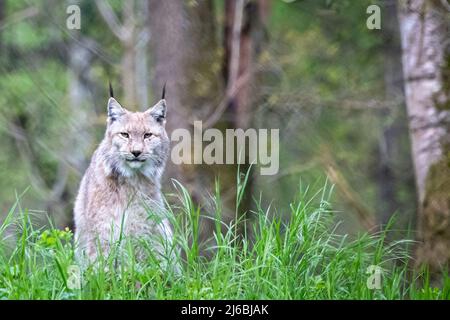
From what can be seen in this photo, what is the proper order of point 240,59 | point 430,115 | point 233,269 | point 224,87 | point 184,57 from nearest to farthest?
point 233,269, point 430,115, point 184,57, point 224,87, point 240,59

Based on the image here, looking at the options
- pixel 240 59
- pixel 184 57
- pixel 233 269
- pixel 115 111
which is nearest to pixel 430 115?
A: pixel 115 111

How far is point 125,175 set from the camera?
26.3ft

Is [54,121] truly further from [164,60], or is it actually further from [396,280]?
[396,280]

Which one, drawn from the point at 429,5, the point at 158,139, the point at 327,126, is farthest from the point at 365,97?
the point at 158,139

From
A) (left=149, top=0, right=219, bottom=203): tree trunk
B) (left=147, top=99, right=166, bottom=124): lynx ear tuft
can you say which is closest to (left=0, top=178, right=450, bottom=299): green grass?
(left=147, top=99, right=166, bottom=124): lynx ear tuft

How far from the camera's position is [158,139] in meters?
7.89

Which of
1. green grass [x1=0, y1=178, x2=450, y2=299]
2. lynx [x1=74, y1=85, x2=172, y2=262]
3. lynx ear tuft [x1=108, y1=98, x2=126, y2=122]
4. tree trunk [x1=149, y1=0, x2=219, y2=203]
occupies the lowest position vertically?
green grass [x1=0, y1=178, x2=450, y2=299]

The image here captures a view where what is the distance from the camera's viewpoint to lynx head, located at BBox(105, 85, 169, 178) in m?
7.80

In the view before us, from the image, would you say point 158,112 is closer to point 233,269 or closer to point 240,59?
point 233,269

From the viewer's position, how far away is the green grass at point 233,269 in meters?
6.11

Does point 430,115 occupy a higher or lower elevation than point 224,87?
lower

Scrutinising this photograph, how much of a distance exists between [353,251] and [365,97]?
10642 millimetres

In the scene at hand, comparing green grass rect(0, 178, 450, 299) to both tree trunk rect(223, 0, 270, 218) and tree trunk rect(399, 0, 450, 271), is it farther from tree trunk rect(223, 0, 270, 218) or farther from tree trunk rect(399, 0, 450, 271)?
tree trunk rect(223, 0, 270, 218)

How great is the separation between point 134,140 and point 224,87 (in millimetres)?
5108
